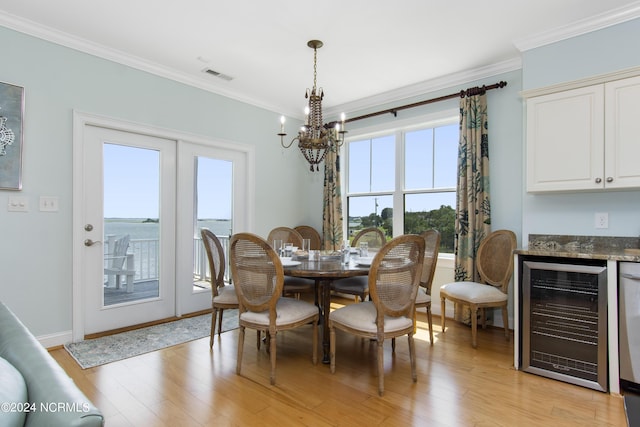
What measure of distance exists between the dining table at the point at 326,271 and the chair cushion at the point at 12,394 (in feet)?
5.64

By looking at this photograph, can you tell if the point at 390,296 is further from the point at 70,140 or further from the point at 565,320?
the point at 70,140

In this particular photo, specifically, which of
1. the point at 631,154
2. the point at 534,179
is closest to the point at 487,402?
the point at 534,179

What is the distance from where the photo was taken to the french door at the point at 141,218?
3230 millimetres

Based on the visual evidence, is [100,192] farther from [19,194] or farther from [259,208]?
[259,208]

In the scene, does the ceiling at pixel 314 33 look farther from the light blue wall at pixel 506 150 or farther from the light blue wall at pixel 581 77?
the light blue wall at pixel 506 150

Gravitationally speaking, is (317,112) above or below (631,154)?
above

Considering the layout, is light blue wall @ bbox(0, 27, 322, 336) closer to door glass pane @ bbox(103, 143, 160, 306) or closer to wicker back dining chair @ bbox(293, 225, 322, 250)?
door glass pane @ bbox(103, 143, 160, 306)

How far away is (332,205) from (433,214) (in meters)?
1.42

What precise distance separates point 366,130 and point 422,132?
0.78m

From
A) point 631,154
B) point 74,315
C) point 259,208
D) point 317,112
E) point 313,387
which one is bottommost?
point 313,387

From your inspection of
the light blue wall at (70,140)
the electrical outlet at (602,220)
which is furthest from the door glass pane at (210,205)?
the electrical outlet at (602,220)

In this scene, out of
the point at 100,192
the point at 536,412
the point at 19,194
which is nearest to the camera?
the point at 536,412

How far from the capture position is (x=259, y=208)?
4707 mm

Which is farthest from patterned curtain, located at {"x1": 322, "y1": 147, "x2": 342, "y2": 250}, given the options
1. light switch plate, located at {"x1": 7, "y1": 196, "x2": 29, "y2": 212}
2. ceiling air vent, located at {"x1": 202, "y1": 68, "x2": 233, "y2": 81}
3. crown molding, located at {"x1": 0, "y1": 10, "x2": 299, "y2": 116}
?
light switch plate, located at {"x1": 7, "y1": 196, "x2": 29, "y2": 212}
